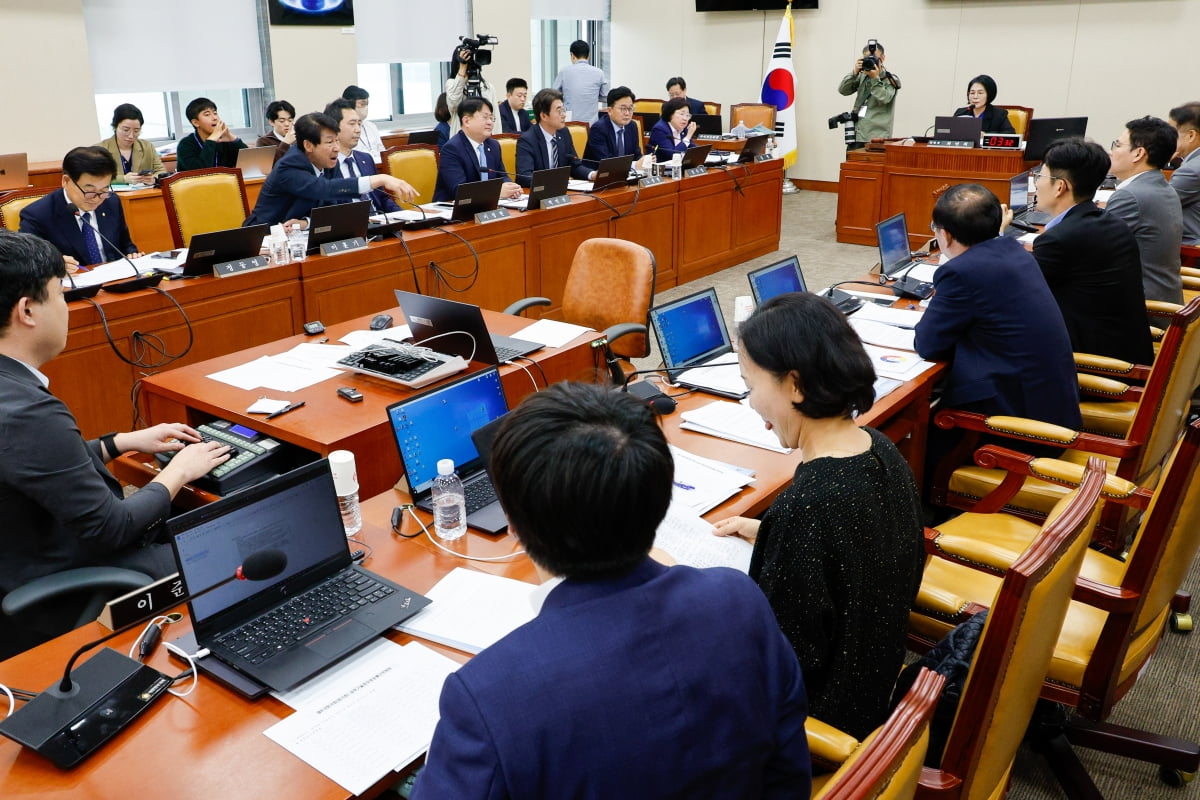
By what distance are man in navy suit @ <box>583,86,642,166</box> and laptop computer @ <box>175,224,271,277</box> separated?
3.36 m

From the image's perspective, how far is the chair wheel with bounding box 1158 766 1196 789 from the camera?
2102 mm

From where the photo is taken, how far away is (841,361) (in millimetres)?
1570

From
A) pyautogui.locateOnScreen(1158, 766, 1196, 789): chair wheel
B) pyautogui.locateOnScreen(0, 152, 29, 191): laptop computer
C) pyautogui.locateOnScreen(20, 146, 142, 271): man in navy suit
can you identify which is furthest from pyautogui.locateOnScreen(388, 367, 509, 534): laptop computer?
pyautogui.locateOnScreen(0, 152, 29, 191): laptop computer

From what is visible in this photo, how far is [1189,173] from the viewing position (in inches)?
174

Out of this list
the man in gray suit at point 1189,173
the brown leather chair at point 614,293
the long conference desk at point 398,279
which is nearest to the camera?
the long conference desk at point 398,279

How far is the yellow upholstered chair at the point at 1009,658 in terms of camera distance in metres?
1.26

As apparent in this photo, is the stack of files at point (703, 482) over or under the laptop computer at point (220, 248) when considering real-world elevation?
under

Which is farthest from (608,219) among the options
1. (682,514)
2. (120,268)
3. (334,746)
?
(334,746)

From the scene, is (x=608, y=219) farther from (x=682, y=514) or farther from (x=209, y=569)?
(x=209, y=569)

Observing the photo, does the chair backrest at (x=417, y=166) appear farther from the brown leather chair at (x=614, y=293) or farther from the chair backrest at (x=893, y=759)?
the chair backrest at (x=893, y=759)

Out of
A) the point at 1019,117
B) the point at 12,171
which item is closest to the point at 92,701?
the point at 12,171

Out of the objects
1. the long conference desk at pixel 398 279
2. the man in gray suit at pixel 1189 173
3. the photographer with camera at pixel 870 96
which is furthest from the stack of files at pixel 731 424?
the photographer with camera at pixel 870 96

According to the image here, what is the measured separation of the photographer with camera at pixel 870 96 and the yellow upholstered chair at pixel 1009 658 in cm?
791

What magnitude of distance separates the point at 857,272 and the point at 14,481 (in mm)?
5715
